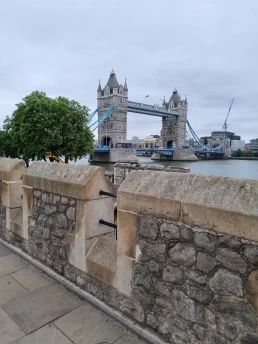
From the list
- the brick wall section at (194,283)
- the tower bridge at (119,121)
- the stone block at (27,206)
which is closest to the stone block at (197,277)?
the brick wall section at (194,283)

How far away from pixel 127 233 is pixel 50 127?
78.2ft

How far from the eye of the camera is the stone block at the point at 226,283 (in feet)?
5.35

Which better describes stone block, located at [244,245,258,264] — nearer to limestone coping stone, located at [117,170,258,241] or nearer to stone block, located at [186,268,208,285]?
limestone coping stone, located at [117,170,258,241]

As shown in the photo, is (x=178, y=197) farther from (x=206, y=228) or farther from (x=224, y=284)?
(x=224, y=284)

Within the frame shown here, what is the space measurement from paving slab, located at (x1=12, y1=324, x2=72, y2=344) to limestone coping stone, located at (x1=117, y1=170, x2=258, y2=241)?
3.75 ft

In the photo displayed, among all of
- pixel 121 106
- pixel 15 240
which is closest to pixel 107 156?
pixel 121 106

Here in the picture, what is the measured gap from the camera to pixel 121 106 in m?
87.6

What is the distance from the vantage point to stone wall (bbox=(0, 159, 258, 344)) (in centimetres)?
163

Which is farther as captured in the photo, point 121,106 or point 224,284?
point 121,106

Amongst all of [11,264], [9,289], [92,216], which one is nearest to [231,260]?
[92,216]

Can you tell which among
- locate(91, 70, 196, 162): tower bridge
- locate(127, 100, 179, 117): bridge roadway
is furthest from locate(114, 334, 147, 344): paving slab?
locate(127, 100, 179, 117): bridge roadway

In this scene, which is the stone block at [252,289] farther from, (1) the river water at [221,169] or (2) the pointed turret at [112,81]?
(2) the pointed turret at [112,81]

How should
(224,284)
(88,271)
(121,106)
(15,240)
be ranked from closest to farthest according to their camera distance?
1. (224,284)
2. (88,271)
3. (15,240)
4. (121,106)

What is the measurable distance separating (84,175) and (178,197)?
1.15m
